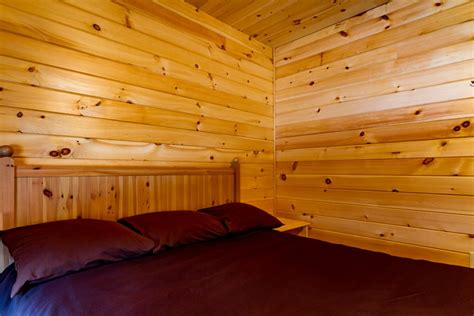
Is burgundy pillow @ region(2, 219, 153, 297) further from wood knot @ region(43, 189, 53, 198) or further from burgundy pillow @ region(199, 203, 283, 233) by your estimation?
burgundy pillow @ region(199, 203, 283, 233)

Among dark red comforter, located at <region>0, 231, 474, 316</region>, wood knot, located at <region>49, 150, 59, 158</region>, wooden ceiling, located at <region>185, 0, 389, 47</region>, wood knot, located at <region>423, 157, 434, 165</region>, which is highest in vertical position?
wooden ceiling, located at <region>185, 0, 389, 47</region>

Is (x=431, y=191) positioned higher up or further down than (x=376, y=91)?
further down

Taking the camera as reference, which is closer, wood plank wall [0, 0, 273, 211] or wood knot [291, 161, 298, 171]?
wood plank wall [0, 0, 273, 211]

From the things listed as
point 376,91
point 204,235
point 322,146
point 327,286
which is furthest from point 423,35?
point 204,235

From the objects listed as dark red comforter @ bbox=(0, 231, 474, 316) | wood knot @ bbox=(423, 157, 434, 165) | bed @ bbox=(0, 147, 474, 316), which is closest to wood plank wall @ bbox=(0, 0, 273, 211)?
bed @ bbox=(0, 147, 474, 316)

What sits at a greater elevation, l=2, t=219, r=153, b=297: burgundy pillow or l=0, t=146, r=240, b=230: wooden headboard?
l=0, t=146, r=240, b=230: wooden headboard

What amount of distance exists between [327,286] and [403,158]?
140 centimetres

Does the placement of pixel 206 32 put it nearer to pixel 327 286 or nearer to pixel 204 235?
pixel 204 235

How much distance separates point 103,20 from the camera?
1836 millimetres

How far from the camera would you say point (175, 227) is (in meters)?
1.70

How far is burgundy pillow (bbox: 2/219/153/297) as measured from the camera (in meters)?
1.15

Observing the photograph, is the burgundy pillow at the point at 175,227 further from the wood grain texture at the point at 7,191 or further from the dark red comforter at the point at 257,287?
the wood grain texture at the point at 7,191

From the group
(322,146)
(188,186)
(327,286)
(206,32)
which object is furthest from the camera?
(322,146)

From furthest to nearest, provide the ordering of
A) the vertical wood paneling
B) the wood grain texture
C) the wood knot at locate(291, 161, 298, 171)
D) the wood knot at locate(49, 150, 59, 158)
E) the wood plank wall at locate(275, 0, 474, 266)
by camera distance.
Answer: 1. the wood knot at locate(291, 161, 298, 171)
2. the wood plank wall at locate(275, 0, 474, 266)
3. the wood knot at locate(49, 150, 59, 158)
4. the vertical wood paneling
5. the wood grain texture
